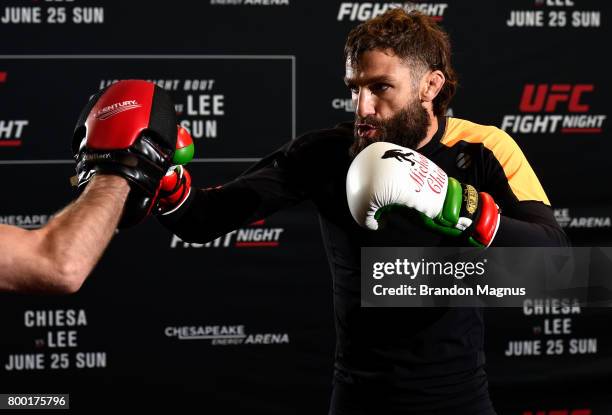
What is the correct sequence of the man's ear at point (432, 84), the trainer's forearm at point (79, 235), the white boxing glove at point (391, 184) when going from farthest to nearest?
1. the man's ear at point (432, 84)
2. the white boxing glove at point (391, 184)
3. the trainer's forearm at point (79, 235)

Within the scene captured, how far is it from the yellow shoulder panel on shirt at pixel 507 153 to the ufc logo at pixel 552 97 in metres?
1.02

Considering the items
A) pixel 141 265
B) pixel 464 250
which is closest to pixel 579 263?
pixel 464 250

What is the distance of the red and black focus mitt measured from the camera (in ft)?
4.33

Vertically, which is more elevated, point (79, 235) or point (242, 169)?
point (242, 169)

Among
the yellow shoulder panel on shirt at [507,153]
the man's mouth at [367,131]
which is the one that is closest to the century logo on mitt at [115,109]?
the man's mouth at [367,131]

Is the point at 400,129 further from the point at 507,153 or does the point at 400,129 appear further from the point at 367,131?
the point at 507,153

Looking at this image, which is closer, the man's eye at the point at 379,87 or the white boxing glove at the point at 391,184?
the white boxing glove at the point at 391,184

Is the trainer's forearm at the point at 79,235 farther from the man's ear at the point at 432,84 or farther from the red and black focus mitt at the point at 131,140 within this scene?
the man's ear at the point at 432,84

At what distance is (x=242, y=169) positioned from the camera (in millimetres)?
2691

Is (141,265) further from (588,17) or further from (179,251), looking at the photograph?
A: (588,17)

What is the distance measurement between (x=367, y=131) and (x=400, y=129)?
84mm

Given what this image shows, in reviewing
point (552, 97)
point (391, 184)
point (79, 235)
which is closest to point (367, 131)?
point (391, 184)

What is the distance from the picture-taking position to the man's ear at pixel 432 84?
1.91 metres

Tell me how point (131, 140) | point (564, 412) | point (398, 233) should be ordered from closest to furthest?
point (131, 140) < point (398, 233) < point (564, 412)
